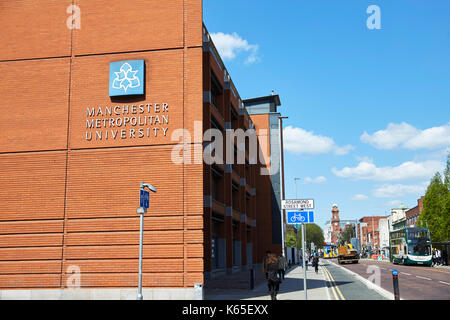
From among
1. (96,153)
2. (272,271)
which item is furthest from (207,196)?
(272,271)

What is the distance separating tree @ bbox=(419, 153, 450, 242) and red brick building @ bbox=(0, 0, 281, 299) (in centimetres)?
4568

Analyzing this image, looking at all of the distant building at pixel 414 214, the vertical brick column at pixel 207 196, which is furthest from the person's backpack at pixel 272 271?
the distant building at pixel 414 214

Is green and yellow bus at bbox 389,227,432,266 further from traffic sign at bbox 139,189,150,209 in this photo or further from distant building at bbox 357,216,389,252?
distant building at bbox 357,216,389,252

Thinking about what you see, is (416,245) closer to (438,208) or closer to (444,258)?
(444,258)

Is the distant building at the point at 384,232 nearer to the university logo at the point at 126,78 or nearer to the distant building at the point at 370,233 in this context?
the distant building at the point at 370,233

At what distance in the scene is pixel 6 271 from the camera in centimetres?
1841

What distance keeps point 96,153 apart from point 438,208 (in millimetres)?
51706

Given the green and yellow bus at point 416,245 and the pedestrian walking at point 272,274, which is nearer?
the pedestrian walking at point 272,274

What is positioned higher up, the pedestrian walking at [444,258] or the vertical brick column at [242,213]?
the vertical brick column at [242,213]

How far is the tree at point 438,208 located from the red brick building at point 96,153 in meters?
45.7

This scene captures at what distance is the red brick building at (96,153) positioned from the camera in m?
17.8

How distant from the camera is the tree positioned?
53.6 meters
